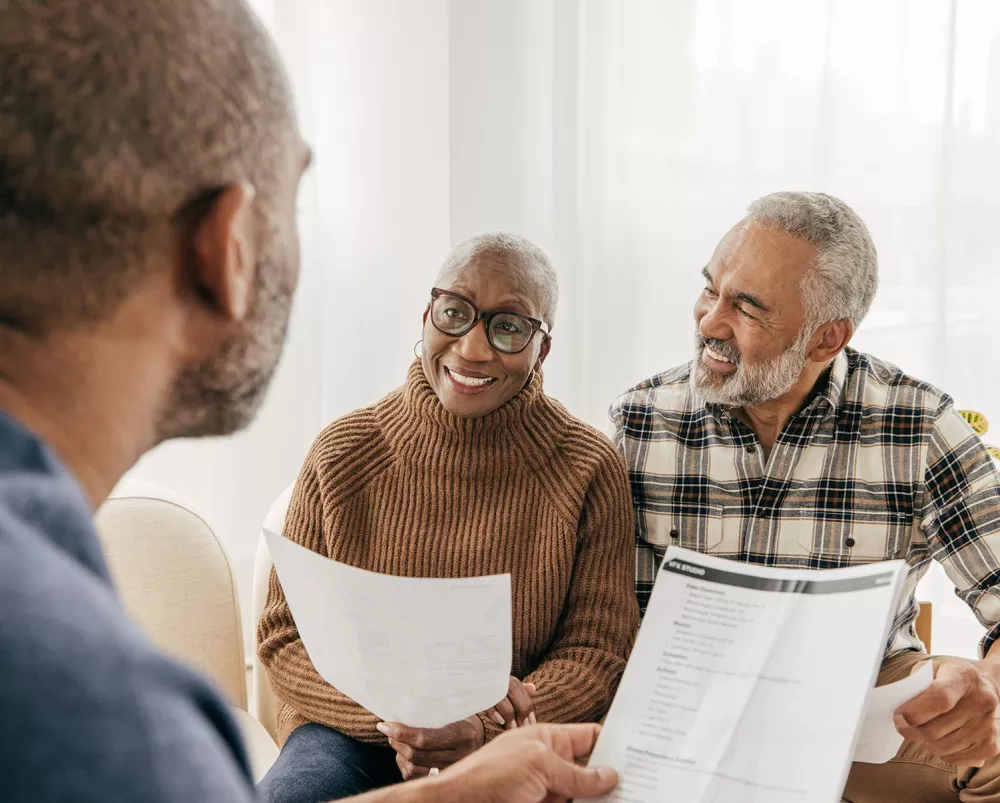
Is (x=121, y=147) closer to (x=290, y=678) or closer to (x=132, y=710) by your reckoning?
(x=132, y=710)

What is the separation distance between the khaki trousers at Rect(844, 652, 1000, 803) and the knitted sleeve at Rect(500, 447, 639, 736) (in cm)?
39

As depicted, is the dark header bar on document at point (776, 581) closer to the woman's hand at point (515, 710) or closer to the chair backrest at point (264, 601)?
the woman's hand at point (515, 710)

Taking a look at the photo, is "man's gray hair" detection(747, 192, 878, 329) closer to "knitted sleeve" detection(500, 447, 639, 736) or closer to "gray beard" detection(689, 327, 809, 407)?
"gray beard" detection(689, 327, 809, 407)

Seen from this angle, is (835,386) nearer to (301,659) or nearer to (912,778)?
(912,778)

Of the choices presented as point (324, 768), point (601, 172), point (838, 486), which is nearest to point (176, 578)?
point (324, 768)

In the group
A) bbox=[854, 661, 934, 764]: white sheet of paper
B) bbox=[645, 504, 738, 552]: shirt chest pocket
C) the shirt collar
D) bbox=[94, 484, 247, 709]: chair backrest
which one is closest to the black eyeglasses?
bbox=[645, 504, 738, 552]: shirt chest pocket

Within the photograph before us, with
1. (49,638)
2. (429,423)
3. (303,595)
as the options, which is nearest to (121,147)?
(49,638)

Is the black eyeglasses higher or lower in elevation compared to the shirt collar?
higher

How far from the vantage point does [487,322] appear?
1557mm

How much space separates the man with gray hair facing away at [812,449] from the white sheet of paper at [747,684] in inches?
19.8

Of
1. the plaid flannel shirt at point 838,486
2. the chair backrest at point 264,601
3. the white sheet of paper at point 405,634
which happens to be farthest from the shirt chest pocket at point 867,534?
the chair backrest at point 264,601

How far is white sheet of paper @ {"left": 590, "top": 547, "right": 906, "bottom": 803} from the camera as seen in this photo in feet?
3.25

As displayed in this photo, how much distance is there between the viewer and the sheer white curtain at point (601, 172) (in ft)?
8.04

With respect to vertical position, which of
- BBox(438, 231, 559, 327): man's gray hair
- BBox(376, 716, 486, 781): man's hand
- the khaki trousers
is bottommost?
the khaki trousers
